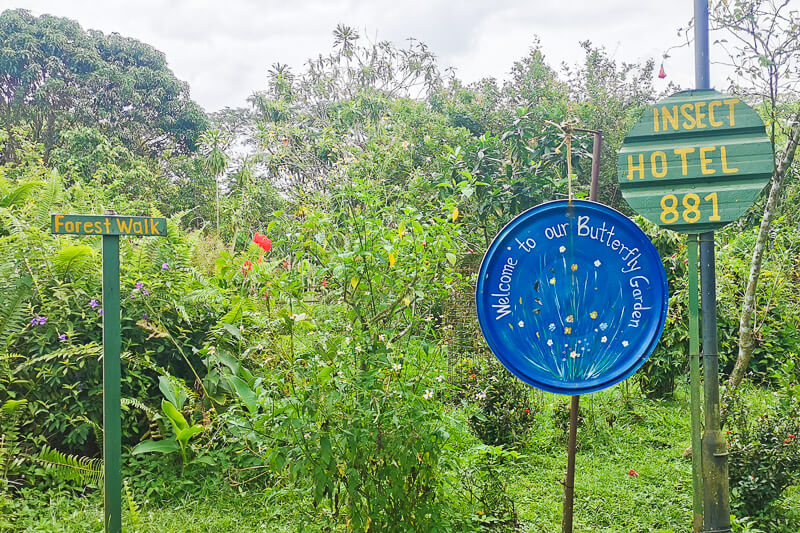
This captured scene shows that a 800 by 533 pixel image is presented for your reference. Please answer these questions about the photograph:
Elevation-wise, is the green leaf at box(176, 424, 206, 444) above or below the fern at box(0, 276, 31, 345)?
below

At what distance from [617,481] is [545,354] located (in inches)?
71.9

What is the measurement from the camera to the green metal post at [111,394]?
2.70 metres

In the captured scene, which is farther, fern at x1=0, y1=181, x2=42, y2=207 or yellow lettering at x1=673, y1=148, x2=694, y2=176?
fern at x1=0, y1=181, x2=42, y2=207

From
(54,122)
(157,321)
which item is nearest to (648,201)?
(157,321)

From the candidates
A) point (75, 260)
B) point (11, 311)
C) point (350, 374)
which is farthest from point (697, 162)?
point (11, 311)

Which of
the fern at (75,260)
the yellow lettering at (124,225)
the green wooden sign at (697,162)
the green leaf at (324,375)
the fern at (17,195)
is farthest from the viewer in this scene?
the fern at (17,195)

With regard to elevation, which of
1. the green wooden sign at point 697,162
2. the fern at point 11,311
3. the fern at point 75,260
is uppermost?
the green wooden sign at point 697,162

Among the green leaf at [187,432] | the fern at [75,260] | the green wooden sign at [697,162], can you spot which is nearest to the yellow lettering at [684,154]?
the green wooden sign at [697,162]

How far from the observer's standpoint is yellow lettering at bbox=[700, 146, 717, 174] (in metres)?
2.44

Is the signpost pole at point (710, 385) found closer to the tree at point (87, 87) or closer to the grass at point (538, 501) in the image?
the grass at point (538, 501)

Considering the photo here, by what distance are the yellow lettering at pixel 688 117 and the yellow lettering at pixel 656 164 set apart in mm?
148

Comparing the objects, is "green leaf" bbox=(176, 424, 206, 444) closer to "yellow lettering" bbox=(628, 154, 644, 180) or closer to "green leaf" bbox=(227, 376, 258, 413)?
"green leaf" bbox=(227, 376, 258, 413)

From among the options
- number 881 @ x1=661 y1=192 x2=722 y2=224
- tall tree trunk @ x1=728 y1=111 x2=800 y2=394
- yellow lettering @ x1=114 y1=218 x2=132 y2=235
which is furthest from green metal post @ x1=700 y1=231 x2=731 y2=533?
yellow lettering @ x1=114 y1=218 x2=132 y2=235

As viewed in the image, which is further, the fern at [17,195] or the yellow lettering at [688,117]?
the fern at [17,195]
